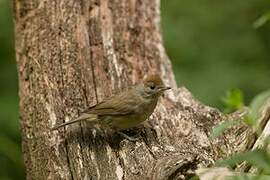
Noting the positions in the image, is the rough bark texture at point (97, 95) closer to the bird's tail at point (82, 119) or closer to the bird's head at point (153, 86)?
the bird's tail at point (82, 119)

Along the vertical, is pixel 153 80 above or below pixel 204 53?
below

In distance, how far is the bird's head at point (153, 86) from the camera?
20.5 feet

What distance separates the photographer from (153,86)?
6285 mm

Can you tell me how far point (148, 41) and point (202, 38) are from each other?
2.33 m

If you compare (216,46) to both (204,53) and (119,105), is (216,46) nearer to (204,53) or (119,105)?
(204,53)

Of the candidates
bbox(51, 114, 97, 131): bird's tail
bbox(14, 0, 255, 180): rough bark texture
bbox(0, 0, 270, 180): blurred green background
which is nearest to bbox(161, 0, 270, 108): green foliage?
bbox(0, 0, 270, 180): blurred green background

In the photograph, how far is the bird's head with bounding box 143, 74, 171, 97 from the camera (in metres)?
6.26

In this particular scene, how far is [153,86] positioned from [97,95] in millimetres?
477

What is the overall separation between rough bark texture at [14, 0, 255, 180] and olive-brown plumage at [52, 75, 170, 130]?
0.13 meters

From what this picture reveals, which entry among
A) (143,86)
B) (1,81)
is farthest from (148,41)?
(1,81)

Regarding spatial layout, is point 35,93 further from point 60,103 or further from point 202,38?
point 202,38

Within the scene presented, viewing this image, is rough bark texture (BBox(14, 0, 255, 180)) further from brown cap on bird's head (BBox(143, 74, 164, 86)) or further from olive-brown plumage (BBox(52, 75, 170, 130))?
brown cap on bird's head (BBox(143, 74, 164, 86))

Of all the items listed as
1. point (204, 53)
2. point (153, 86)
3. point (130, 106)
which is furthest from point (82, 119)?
point (204, 53)

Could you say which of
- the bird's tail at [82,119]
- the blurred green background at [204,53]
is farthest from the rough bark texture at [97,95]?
the blurred green background at [204,53]
